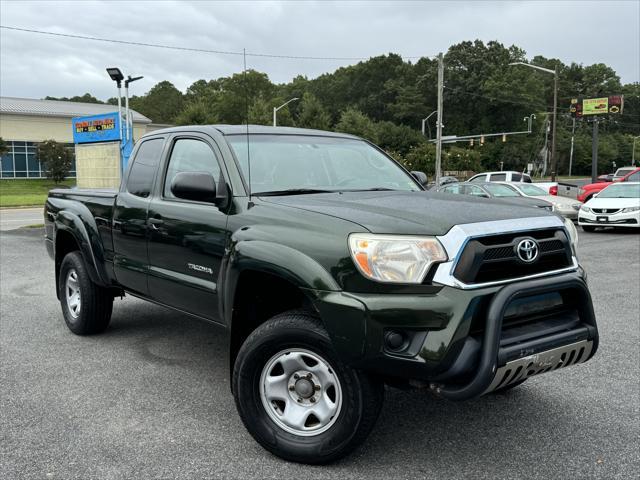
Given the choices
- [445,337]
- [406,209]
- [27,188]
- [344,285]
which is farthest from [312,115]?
[445,337]

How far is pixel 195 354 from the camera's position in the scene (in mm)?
5102

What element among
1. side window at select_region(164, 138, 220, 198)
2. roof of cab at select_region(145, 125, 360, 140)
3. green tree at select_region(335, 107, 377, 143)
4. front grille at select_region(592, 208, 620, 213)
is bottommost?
front grille at select_region(592, 208, 620, 213)

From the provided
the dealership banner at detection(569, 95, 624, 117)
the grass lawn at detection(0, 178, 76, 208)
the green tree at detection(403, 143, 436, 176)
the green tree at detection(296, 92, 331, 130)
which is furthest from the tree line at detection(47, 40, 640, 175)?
the grass lawn at detection(0, 178, 76, 208)

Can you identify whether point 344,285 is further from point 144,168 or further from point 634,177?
point 634,177

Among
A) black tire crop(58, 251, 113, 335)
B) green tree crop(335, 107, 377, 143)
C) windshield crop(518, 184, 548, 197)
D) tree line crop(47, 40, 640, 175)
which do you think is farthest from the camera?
tree line crop(47, 40, 640, 175)

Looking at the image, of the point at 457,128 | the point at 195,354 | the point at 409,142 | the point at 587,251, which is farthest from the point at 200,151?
the point at 457,128

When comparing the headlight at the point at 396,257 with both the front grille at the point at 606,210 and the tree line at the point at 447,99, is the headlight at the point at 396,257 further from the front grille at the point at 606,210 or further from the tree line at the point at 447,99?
the tree line at the point at 447,99

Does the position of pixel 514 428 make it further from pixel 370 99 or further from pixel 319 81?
pixel 319 81

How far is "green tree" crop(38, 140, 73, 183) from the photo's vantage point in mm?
42781

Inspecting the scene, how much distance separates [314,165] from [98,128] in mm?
21494

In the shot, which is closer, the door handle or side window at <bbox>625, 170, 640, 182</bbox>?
the door handle

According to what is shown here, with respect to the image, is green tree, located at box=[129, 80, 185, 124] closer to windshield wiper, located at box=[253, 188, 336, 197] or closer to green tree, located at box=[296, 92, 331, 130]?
green tree, located at box=[296, 92, 331, 130]

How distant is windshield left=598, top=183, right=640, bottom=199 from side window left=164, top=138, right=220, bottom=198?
14903 millimetres

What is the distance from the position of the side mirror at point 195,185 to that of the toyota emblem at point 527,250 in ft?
5.92
